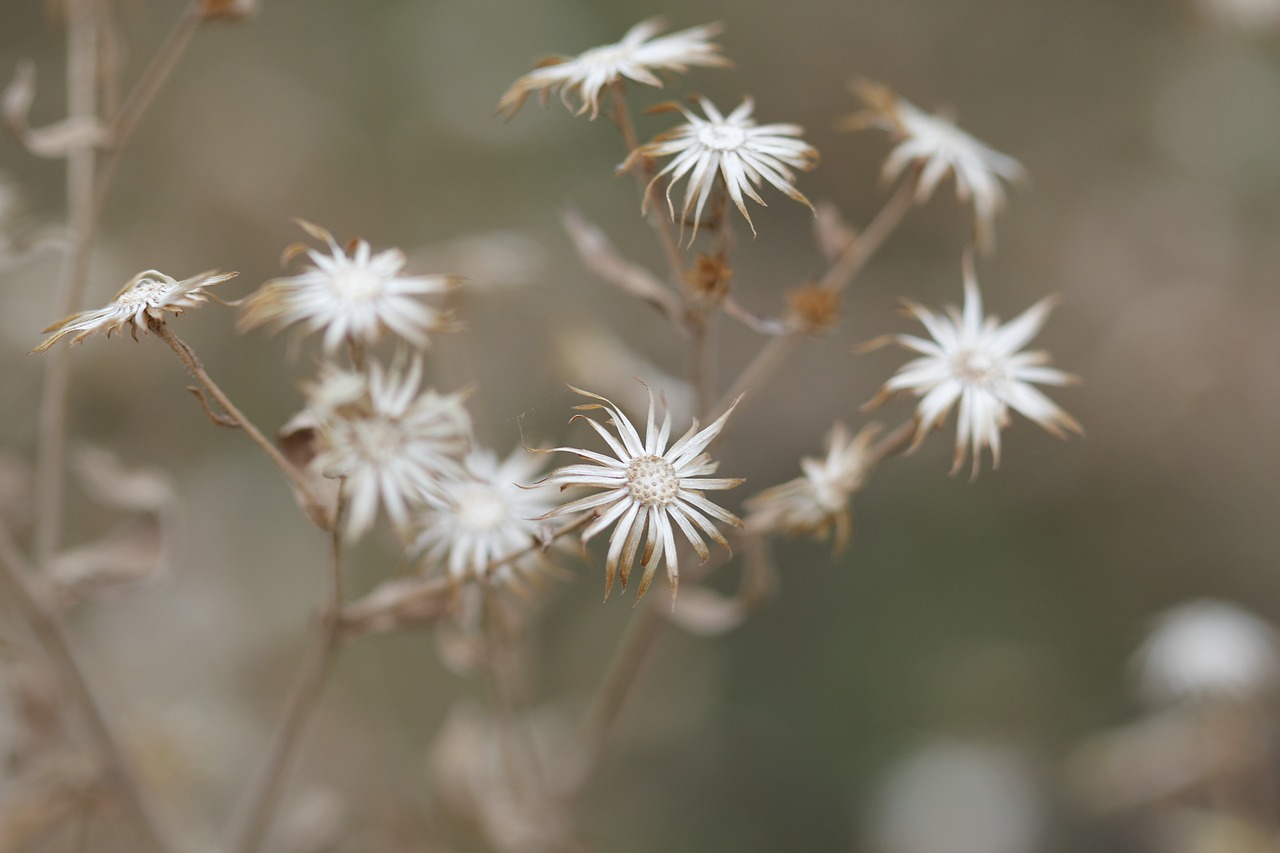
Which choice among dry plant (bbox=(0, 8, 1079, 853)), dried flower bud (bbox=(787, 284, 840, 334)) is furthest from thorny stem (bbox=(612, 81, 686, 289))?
dried flower bud (bbox=(787, 284, 840, 334))

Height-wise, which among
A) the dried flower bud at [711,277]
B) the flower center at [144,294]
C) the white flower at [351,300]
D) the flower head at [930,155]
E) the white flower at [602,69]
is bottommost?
the flower center at [144,294]

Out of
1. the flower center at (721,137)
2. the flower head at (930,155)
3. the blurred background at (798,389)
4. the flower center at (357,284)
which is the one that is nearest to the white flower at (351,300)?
the flower center at (357,284)

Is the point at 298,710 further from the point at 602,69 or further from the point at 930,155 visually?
the point at 930,155

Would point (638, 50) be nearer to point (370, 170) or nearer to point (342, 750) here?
point (342, 750)

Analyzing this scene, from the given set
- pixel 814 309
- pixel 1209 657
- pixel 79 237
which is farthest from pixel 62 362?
pixel 1209 657

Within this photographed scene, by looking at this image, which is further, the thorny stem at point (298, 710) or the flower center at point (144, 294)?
the thorny stem at point (298, 710)

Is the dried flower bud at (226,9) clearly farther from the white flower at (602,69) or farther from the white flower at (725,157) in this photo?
the white flower at (725,157)
